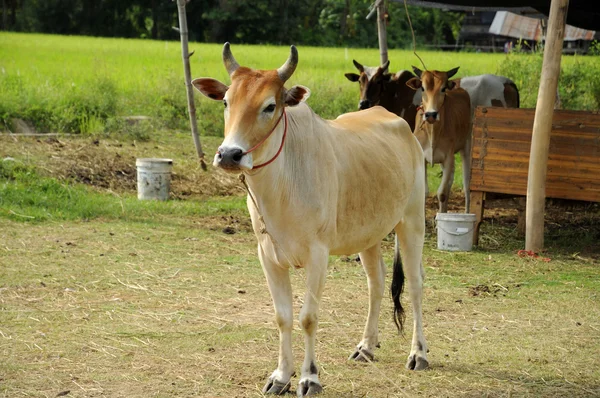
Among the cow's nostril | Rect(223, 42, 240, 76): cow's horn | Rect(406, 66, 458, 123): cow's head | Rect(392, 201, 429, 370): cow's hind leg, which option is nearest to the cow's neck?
the cow's nostril

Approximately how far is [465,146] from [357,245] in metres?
6.20

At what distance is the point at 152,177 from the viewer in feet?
35.9

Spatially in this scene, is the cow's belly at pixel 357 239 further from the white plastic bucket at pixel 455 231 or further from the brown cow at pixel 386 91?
the brown cow at pixel 386 91

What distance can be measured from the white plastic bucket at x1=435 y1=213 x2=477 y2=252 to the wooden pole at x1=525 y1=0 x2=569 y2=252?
628mm

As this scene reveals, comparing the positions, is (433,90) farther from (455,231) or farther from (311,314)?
(311,314)

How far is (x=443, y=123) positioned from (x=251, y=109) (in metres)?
6.31

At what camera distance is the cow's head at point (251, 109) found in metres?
4.54

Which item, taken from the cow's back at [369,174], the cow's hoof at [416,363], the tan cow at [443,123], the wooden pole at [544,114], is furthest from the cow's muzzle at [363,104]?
the cow's hoof at [416,363]

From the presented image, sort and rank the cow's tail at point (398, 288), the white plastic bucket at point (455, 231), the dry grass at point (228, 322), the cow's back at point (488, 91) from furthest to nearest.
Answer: the cow's back at point (488, 91)
the white plastic bucket at point (455, 231)
the cow's tail at point (398, 288)
the dry grass at point (228, 322)

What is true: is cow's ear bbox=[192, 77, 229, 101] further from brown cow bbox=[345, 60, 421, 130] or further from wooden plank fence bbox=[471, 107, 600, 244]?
brown cow bbox=[345, 60, 421, 130]

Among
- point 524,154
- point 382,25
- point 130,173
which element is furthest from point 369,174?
point 130,173

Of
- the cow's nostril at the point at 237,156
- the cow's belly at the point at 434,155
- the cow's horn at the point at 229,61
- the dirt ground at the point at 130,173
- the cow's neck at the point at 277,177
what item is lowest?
the dirt ground at the point at 130,173

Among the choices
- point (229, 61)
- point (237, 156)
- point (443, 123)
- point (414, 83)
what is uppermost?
point (229, 61)

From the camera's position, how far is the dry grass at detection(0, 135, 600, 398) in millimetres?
5281
